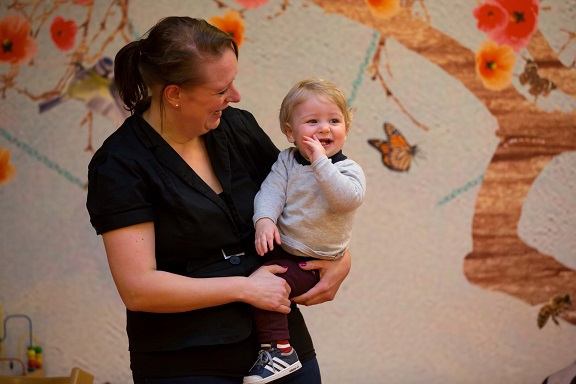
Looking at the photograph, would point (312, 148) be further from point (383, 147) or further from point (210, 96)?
point (383, 147)

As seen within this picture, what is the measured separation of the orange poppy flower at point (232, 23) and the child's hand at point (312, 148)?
1.93 m

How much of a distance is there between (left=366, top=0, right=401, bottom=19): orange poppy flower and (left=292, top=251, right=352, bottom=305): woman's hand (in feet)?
7.17

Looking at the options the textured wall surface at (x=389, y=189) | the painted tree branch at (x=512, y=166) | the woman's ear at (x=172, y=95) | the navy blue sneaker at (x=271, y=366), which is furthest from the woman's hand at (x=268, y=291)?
the painted tree branch at (x=512, y=166)

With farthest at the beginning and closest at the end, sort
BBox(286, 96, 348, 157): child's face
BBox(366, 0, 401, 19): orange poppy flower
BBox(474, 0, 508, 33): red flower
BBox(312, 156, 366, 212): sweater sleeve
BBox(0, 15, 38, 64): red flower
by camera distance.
A: BBox(474, 0, 508, 33): red flower
BBox(366, 0, 401, 19): orange poppy flower
BBox(0, 15, 38, 64): red flower
BBox(286, 96, 348, 157): child's face
BBox(312, 156, 366, 212): sweater sleeve

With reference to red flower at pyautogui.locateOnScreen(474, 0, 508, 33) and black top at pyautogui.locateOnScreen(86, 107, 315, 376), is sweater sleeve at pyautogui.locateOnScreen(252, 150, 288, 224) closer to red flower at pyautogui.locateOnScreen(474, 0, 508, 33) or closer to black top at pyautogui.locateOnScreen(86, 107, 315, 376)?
black top at pyautogui.locateOnScreen(86, 107, 315, 376)

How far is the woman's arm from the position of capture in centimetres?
216

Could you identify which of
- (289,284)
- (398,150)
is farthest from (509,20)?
(289,284)

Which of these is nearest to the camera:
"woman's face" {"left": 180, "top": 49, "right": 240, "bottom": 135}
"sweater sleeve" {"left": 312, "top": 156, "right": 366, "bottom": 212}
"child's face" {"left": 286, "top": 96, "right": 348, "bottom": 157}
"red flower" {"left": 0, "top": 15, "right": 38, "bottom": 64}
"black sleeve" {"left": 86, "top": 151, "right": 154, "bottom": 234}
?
"black sleeve" {"left": 86, "top": 151, "right": 154, "bottom": 234}

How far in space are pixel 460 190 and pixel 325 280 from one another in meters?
2.27

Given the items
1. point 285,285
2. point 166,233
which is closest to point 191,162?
point 166,233

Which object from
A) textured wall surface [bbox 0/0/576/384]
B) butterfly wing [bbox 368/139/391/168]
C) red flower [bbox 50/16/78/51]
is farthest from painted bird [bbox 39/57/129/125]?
butterfly wing [bbox 368/139/391/168]

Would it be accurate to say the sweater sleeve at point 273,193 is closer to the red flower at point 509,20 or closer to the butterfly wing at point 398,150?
the butterfly wing at point 398,150

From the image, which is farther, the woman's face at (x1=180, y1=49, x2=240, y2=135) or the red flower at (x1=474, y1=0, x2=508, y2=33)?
the red flower at (x1=474, y1=0, x2=508, y2=33)

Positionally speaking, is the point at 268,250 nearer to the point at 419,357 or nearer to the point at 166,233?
the point at 166,233
